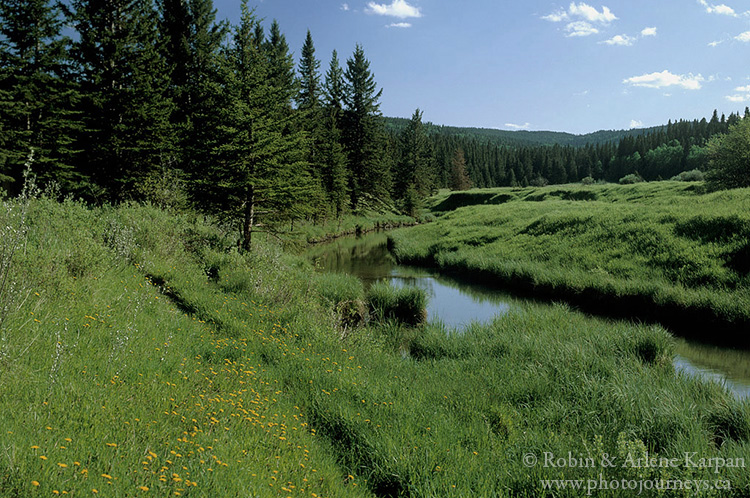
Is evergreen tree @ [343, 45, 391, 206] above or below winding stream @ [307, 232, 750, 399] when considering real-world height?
above

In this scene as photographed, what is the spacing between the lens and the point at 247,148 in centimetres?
1370

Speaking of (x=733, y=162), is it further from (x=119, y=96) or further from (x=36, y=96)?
(x=36, y=96)

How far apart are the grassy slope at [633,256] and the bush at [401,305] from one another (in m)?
5.28

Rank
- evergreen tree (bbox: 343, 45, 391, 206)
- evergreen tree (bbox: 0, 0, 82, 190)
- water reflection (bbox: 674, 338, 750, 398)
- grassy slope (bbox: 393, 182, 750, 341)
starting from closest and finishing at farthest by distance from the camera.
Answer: water reflection (bbox: 674, 338, 750, 398), grassy slope (bbox: 393, 182, 750, 341), evergreen tree (bbox: 0, 0, 82, 190), evergreen tree (bbox: 343, 45, 391, 206)

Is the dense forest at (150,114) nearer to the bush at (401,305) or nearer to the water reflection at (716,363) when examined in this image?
the bush at (401,305)

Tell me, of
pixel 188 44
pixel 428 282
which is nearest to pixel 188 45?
pixel 188 44

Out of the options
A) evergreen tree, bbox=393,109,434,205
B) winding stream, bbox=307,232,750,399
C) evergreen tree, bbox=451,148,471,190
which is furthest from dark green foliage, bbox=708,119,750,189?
evergreen tree, bbox=451,148,471,190

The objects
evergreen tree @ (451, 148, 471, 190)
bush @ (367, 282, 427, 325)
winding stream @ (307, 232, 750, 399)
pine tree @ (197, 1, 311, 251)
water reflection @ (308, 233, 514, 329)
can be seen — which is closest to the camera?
winding stream @ (307, 232, 750, 399)

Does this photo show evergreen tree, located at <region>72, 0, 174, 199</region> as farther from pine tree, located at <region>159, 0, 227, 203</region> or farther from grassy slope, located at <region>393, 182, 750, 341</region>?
grassy slope, located at <region>393, 182, 750, 341</region>

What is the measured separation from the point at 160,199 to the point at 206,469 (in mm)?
14434

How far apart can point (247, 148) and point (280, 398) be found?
10.8 metres

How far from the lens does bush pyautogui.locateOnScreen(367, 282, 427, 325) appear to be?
458 inches

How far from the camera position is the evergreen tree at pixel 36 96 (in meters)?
17.9

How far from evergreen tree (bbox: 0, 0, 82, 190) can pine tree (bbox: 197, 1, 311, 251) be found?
881 centimetres
